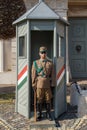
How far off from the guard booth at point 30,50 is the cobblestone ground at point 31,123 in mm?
172

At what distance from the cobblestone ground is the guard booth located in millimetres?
172

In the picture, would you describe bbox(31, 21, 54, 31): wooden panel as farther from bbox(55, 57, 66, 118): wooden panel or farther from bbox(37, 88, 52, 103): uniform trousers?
bbox(37, 88, 52, 103): uniform trousers

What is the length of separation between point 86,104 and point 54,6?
22.0 ft

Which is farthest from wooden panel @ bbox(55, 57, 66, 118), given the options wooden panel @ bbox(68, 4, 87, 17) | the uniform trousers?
wooden panel @ bbox(68, 4, 87, 17)

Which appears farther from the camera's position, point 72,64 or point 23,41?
point 72,64

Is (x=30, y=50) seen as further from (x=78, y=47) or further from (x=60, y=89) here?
(x=78, y=47)

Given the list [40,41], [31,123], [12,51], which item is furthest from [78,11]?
[31,123]

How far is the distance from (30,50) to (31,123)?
1546 mm

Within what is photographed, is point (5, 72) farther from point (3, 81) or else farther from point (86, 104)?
point (86, 104)

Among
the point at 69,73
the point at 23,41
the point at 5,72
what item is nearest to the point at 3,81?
the point at 5,72

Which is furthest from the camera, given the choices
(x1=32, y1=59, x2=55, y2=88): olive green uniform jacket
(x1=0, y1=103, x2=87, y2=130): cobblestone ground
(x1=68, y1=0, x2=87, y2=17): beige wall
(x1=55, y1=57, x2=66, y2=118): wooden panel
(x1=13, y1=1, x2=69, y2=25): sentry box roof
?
(x1=68, y1=0, x2=87, y2=17): beige wall

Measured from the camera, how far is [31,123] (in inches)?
300

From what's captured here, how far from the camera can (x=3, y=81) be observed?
14062 mm

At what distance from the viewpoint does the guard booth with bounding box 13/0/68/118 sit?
7961 mm
